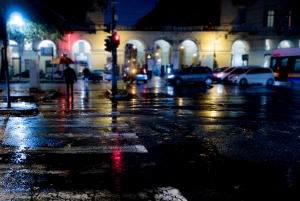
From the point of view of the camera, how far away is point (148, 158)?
21.5 ft

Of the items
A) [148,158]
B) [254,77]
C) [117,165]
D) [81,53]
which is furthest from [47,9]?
[81,53]

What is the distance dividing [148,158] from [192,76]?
25295 millimetres

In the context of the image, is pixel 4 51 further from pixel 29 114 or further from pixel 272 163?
pixel 272 163

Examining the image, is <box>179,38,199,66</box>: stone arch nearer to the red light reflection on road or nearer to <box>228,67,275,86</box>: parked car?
<box>228,67,275,86</box>: parked car

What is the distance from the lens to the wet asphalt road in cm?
490

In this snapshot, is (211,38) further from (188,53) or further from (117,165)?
(117,165)

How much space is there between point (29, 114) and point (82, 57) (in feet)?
126

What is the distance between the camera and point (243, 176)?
18.4ft

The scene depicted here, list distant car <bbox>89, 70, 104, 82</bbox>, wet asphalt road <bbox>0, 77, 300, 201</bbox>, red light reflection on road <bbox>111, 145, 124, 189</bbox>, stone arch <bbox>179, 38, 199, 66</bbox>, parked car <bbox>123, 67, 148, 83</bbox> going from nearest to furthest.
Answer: wet asphalt road <bbox>0, 77, 300, 201</bbox>
red light reflection on road <bbox>111, 145, 124, 189</bbox>
parked car <bbox>123, 67, 148, 83</bbox>
distant car <bbox>89, 70, 104, 82</bbox>
stone arch <bbox>179, 38, 199, 66</bbox>

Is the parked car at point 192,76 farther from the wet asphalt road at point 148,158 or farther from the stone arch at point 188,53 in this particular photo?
the stone arch at point 188,53

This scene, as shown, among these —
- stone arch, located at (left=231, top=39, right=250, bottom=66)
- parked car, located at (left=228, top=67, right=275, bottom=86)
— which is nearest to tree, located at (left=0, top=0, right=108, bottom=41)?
parked car, located at (left=228, top=67, right=275, bottom=86)

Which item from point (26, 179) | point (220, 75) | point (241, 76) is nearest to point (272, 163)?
point (26, 179)


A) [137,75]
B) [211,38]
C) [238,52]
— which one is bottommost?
[137,75]

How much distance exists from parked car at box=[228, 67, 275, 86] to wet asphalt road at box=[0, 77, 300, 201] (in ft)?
67.9
